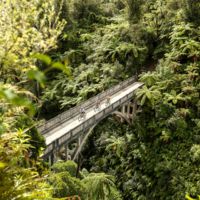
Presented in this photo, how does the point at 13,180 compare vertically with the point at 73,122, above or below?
above

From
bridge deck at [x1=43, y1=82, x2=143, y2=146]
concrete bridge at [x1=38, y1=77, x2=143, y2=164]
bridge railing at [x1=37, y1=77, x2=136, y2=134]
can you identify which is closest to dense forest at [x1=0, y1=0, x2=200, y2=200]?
concrete bridge at [x1=38, y1=77, x2=143, y2=164]

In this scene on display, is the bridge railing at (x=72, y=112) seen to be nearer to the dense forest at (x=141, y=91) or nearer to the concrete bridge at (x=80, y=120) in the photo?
the concrete bridge at (x=80, y=120)

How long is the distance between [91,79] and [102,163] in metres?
8.55

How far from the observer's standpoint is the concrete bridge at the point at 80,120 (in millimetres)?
17562

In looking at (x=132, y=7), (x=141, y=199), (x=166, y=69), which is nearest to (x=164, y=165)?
(x=141, y=199)

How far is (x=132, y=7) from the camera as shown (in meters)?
31.0

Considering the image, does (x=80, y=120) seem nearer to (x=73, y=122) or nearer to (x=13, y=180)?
(x=73, y=122)

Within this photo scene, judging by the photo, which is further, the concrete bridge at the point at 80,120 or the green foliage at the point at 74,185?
the concrete bridge at the point at 80,120

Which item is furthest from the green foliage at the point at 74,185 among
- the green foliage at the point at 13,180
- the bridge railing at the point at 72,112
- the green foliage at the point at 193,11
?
the green foliage at the point at 193,11

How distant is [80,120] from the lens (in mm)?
20516

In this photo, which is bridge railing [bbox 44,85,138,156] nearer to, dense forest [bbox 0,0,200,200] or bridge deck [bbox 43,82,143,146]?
bridge deck [bbox 43,82,143,146]

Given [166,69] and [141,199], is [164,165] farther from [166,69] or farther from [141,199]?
[166,69]

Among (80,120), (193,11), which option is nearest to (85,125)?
(80,120)

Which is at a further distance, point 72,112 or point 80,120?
point 72,112
